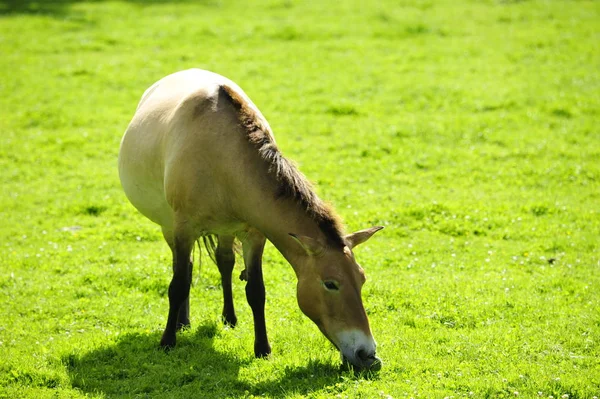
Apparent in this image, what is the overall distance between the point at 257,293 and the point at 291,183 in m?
1.42

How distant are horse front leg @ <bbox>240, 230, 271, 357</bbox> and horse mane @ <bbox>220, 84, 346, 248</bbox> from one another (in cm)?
85

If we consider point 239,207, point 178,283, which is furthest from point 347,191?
point 239,207

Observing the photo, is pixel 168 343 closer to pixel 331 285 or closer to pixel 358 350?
pixel 331 285

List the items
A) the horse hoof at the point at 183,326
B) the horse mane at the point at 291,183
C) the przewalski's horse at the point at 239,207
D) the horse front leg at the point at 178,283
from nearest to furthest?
1. the przewalski's horse at the point at 239,207
2. the horse mane at the point at 291,183
3. the horse front leg at the point at 178,283
4. the horse hoof at the point at 183,326

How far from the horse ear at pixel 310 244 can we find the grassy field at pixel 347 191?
4.21ft

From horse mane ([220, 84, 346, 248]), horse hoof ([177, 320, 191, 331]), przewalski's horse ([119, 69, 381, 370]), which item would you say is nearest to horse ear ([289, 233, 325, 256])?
przewalski's horse ([119, 69, 381, 370])

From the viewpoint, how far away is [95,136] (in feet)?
55.6

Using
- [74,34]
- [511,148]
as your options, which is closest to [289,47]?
[74,34]

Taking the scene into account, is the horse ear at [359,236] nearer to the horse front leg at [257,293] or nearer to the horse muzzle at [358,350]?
the horse muzzle at [358,350]

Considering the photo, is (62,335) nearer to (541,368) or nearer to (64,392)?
(64,392)

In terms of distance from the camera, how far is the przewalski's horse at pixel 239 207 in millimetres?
7117

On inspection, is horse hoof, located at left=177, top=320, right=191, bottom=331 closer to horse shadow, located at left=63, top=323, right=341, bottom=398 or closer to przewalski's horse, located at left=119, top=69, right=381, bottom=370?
przewalski's horse, located at left=119, top=69, right=381, bottom=370

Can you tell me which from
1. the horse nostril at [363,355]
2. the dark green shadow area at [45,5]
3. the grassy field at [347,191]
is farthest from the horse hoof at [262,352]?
the dark green shadow area at [45,5]

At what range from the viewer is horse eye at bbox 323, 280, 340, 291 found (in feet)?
23.2
